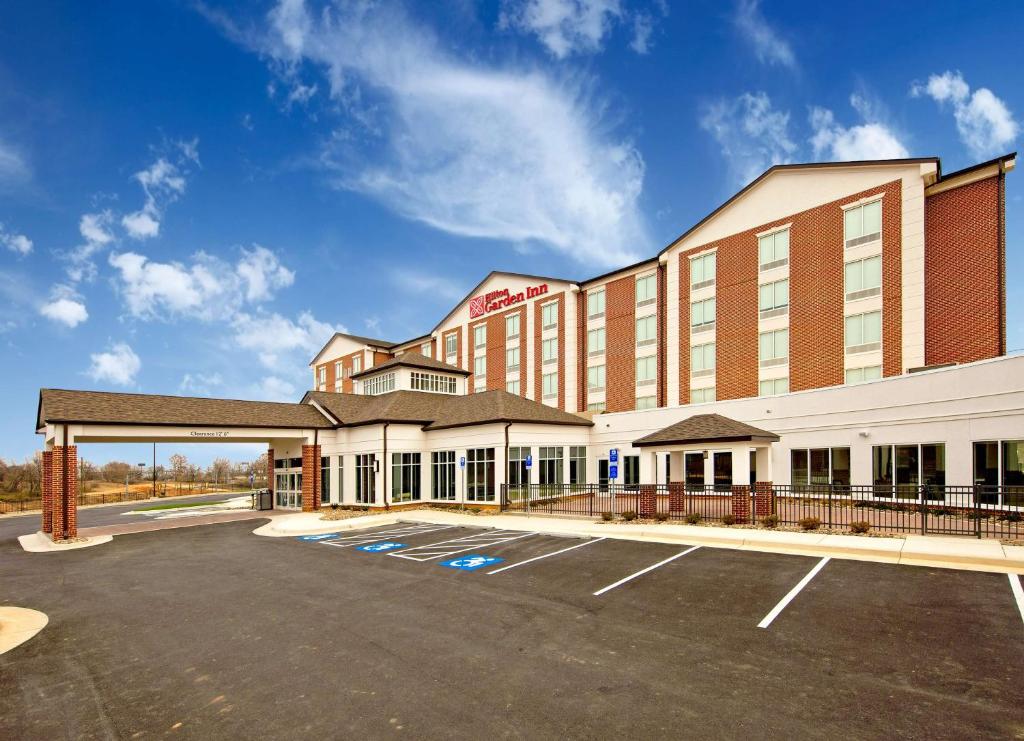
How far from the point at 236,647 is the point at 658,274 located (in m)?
34.3

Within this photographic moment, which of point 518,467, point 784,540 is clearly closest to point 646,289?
point 518,467

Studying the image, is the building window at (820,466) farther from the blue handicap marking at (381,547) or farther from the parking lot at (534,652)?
the blue handicap marking at (381,547)

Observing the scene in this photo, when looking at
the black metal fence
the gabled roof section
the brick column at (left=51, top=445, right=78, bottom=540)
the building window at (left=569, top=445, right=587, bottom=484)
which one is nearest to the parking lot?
the black metal fence

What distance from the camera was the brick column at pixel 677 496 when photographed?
21344 mm

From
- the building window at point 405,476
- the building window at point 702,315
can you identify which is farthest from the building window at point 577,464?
the building window at point 702,315

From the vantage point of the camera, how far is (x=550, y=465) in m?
31.9

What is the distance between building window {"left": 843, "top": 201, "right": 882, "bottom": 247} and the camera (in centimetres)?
2797

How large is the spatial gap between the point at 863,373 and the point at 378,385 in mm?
29631

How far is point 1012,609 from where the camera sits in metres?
9.45

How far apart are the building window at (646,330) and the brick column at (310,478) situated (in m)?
22.2

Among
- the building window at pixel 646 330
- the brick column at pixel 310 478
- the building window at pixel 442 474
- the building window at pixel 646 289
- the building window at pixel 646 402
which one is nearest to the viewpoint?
the building window at pixel 442 474

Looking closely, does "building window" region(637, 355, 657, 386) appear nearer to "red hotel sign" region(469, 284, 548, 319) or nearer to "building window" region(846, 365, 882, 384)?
"red hotel sign" region(469, 284, 548, 319)

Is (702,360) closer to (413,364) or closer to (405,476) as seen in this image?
(413,364)

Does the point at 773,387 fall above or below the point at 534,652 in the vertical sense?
above
